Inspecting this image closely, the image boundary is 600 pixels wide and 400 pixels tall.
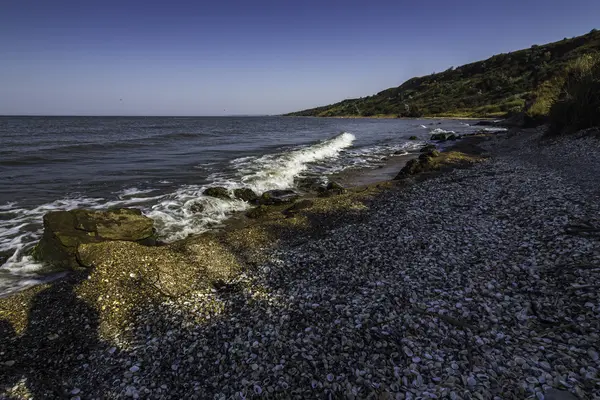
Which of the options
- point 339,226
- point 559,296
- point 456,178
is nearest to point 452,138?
point 456,178

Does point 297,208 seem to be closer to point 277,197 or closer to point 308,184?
point 277,197

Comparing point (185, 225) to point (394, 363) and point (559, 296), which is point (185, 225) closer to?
point (394, 363)

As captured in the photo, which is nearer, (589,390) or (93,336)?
(589,390)

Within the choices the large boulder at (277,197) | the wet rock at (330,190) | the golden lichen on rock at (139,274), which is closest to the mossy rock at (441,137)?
the wet rock at (330,190)

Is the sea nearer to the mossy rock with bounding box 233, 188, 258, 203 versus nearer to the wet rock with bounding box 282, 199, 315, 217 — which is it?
the mossy rock with bounding box 233, 188, 258, 203

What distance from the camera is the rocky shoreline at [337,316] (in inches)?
201

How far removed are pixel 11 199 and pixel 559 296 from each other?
80.6 feet

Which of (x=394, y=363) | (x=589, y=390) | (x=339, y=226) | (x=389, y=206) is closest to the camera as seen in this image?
(x=589, y=390)

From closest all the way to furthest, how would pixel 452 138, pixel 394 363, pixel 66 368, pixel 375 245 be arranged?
1. pixel 394 363
2. pixel 66 368
3. pixel 375 245
4. pixel 452 138

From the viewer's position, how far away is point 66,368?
20.0 feet

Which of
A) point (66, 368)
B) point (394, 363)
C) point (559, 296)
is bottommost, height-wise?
point (66, 368)

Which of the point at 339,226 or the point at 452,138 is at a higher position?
the point at 452,138

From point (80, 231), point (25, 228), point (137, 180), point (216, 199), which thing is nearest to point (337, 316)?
point (80, 231)

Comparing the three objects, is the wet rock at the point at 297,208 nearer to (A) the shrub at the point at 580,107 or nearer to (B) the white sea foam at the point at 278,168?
(B) the white sea foam at the point at 278,168
